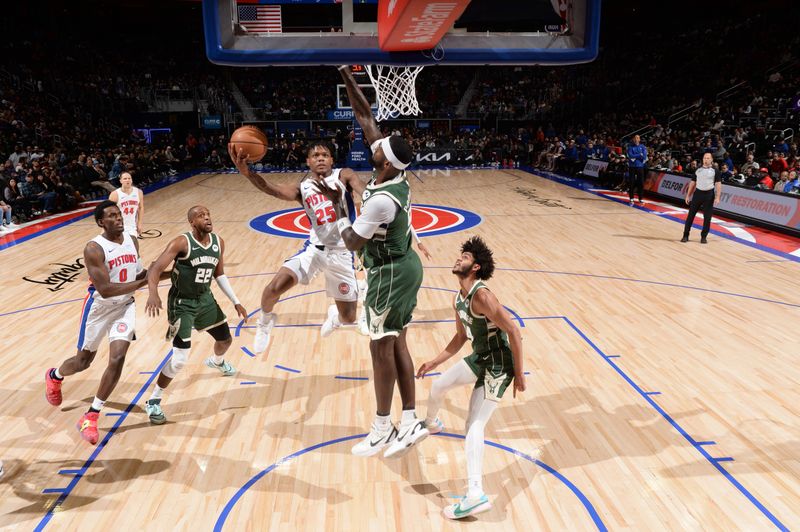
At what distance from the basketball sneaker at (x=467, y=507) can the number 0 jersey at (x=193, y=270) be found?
8.82 feet

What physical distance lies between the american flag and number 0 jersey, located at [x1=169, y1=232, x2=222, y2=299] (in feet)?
7.82

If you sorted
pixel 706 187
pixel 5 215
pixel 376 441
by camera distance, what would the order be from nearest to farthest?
pixel 376 441 < pixel 706 187 < pixel 5 215

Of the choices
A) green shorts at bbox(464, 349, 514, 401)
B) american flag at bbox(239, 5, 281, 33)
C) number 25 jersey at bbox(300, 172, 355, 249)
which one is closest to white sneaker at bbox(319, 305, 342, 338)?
number 25 jersey at bbox(300, 172, 355, 249)

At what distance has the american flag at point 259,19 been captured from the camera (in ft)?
20.0

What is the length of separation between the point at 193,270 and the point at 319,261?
4.64 ft

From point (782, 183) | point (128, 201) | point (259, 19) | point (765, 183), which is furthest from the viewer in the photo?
point (765, 183)

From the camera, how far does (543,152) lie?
24969 millimetres

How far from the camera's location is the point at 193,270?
4.99 m

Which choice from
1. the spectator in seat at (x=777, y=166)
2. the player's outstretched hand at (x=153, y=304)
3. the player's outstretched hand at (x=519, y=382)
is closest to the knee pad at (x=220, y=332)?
the player's outstretched hand at (x=153, y=304)

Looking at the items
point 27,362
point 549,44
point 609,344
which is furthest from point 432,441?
point 27,362

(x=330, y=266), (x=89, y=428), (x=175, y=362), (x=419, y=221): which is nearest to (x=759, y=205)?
(x=419, y=221)

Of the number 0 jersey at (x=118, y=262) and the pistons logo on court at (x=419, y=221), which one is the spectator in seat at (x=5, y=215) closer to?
the pistons logo on court at (x=419, y=221)

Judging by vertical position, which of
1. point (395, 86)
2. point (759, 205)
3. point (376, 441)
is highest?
point (395, 86)

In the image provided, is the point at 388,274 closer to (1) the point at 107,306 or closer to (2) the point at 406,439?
(2) the point at 406,439
